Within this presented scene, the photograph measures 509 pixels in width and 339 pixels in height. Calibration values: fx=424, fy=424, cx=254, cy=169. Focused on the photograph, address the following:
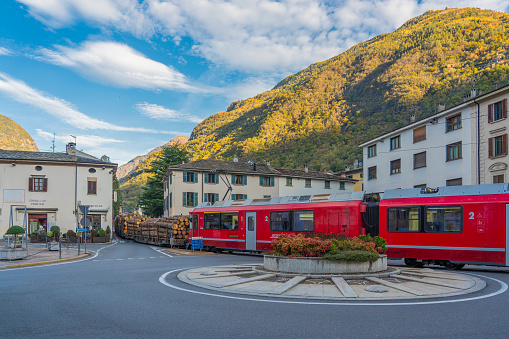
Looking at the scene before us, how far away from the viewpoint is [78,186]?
42.3 metres

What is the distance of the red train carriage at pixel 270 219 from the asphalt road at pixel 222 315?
8717 mm

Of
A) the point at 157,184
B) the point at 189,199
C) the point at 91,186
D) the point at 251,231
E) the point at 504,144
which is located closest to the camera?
the point at 251,231

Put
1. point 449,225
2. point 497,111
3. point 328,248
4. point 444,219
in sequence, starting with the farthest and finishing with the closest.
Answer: point 497,111
point 444,219
point 449,225
point 328,248

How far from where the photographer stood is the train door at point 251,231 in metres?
23.3

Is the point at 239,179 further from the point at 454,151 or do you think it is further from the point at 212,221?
the point at 454,151

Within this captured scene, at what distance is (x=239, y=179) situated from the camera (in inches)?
1994

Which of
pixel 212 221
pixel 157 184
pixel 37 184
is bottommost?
pixel 212 221

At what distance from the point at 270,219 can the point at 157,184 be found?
43.8m

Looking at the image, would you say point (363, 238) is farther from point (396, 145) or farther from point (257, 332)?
point (396, 145)

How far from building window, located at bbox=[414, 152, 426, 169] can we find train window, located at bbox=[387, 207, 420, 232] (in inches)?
736

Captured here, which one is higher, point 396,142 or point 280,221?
point 396,142

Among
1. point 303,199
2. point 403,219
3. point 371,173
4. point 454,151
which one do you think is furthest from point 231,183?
point 403,219

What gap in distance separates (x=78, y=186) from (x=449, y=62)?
9045 centimetres

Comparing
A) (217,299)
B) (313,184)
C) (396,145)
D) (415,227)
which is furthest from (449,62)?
(217,299)
